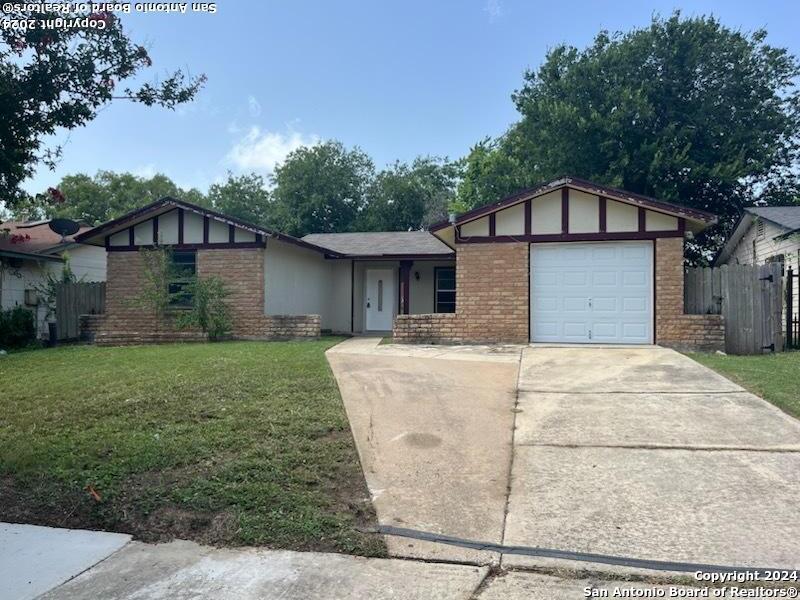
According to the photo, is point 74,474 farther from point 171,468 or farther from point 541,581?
point 541,581

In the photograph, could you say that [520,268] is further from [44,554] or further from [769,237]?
[44,554]

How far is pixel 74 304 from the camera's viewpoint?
15484 mm

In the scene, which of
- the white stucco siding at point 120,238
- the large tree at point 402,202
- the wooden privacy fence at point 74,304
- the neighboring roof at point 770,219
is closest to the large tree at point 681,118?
the neighboring roof at point 770,219

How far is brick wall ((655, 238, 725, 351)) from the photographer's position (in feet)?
36.9

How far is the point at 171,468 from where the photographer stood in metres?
4.68

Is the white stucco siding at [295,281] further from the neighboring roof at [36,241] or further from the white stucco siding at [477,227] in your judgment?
the neighboring roof at [36,241]

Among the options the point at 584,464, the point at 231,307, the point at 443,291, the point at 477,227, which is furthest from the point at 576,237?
the point at 231,307

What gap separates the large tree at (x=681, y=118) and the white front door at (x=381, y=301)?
1128 centimetres

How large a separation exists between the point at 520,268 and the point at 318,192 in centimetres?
2688

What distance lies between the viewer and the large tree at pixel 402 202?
36.2 metres

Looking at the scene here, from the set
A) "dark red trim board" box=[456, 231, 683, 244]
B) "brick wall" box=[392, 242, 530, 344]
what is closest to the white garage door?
"dark red trim board" box=[456, 231, 683, 244]

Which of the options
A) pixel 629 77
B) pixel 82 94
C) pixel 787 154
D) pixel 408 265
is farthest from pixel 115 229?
pixel 787 154

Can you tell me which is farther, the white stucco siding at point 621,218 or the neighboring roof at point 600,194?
the white stucco siding at point 621,218

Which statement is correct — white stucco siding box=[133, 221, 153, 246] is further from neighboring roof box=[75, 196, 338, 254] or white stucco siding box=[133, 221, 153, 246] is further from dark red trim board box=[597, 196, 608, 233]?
dark red trim board box=[597, 196, 608, 233]
